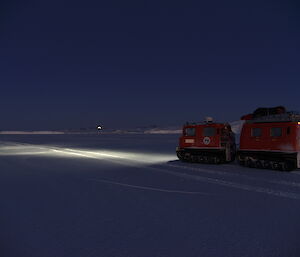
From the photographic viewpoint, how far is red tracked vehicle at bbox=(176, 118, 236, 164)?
1266 centimetres

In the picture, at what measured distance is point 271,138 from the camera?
11.1 meters

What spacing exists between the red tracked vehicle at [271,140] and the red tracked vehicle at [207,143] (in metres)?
0.90

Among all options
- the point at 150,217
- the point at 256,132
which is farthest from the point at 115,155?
the point at 150,217

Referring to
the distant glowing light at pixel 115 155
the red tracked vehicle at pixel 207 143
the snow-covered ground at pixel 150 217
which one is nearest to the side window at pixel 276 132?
the red tracked vehicle at pixel 207 143

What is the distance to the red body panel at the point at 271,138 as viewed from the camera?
10.4 meters

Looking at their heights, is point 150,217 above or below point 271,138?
below

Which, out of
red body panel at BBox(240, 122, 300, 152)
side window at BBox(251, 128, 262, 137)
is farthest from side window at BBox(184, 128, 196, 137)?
side window at BBox(251, 128, 262, 137)

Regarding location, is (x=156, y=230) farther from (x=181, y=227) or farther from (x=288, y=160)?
(x=288, y=160)

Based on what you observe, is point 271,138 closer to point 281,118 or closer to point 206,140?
point 281,118

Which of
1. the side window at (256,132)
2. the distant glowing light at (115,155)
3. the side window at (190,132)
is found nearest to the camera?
the side window at (256,132)

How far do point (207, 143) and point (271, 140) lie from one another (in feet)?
10.1

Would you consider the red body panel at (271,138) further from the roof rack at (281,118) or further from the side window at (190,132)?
the side window at (190,132)

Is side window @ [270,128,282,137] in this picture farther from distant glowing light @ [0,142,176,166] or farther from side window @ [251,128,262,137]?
distant glowing light @ [0,142,176,166]

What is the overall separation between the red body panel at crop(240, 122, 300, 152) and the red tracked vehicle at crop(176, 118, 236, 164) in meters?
0.95
